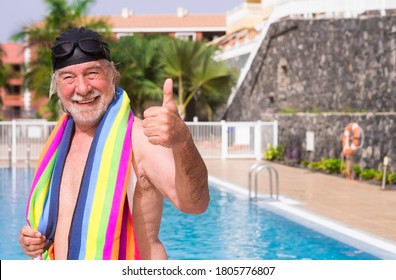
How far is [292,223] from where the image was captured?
1246 cm

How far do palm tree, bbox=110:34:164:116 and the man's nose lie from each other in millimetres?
32940

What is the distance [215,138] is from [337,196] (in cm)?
1295

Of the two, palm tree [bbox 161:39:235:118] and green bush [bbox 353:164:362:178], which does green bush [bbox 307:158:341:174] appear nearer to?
green bush [bbox 353:164:362:178]

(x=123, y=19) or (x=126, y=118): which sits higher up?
(x=123, y=19)

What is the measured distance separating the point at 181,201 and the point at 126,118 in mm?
395

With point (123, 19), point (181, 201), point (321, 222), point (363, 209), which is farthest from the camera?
point (123, 19)

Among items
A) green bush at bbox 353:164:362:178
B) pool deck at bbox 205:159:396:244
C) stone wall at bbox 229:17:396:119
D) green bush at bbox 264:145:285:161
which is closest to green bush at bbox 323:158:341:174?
pool deck at bbox 205:159:396:244

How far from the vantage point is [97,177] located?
2992 millimetres

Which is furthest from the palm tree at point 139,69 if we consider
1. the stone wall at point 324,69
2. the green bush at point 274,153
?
the green bush at point 274,153

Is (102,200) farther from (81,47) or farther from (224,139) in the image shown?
(224,139)

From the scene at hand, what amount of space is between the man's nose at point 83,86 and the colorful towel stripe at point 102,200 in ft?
0.38
